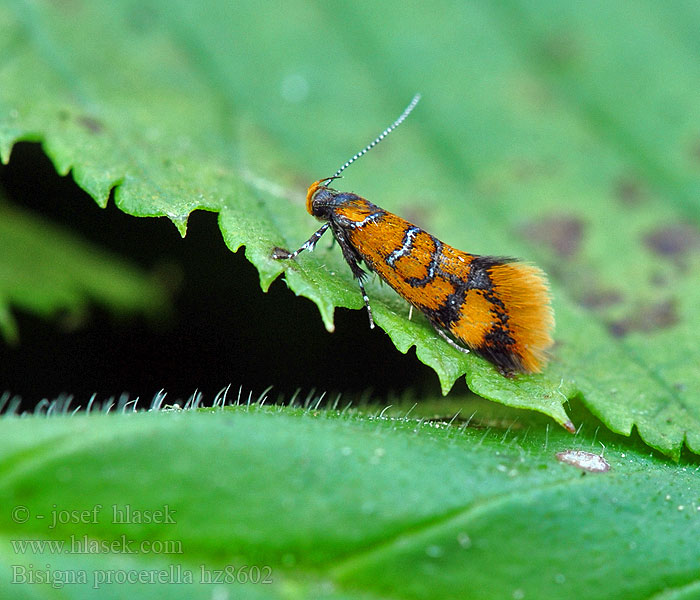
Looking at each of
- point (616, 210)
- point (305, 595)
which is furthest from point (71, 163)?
point (616, 210)

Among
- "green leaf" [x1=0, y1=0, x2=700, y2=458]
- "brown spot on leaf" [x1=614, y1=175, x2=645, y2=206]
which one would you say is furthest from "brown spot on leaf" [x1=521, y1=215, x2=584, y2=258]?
"brown spot on leaf" [x1=614, y1=175, x2=645, y2=206]

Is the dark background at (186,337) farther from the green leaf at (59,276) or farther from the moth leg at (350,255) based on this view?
the moth leg at (350,255)

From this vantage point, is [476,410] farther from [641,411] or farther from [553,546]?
[553,546]

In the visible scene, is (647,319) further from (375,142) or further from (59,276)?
(59,276)

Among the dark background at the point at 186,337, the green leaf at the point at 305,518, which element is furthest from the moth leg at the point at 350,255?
the green leaf at the point at 305,518

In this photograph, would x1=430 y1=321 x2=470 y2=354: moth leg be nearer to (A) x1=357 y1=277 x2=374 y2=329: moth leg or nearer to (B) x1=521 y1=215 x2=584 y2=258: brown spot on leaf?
(A) x1=357 y1=277 x2=374 y2=329: moth leg

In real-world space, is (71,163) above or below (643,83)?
below
